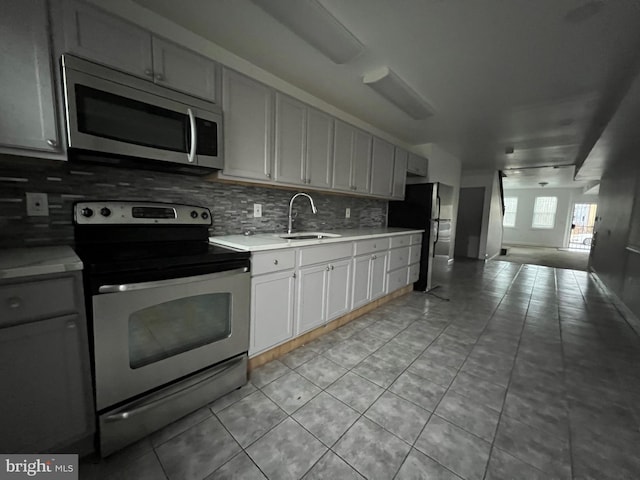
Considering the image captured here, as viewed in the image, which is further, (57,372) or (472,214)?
(472,214)

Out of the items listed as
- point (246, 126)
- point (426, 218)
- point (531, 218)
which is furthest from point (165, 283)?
point (531, 218)

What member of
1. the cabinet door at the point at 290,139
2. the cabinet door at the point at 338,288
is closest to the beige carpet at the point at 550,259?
the cabinet door at the point at 338,288

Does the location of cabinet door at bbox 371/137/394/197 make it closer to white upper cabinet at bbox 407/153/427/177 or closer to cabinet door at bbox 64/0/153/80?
white upper cabinet at bbox 407/153/427/177

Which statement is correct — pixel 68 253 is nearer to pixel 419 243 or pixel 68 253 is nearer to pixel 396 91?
pixel 396 91

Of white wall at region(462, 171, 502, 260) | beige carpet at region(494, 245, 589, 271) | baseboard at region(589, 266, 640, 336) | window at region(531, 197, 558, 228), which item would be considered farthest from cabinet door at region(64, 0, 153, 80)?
window at region(531, 197, 558, 228)

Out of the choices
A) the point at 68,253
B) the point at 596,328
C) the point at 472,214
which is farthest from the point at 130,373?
the point at 472,214

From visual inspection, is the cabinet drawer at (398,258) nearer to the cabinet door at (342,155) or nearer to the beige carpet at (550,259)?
the cabinet door at (342,155)

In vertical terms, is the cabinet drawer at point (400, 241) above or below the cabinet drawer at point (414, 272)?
above

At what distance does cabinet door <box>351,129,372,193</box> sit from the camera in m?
3.00

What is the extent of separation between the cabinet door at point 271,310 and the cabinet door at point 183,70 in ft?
4.22

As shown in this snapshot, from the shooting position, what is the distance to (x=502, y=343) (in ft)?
7.79

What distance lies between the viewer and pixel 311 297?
2.18m

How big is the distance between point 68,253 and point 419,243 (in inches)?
150

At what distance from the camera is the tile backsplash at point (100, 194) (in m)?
1.30
